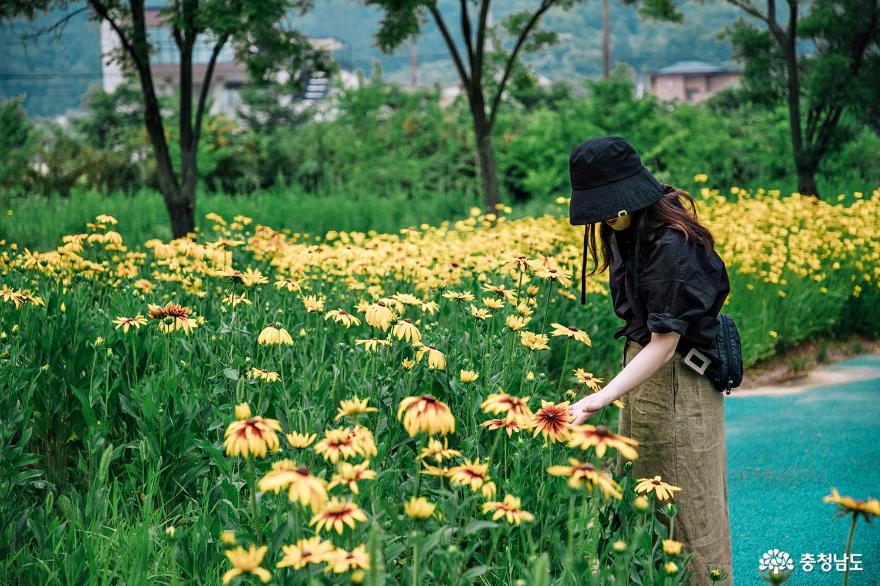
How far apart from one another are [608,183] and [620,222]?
0.13 metres

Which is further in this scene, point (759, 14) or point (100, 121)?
point (100, 121)

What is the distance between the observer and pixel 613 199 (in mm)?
2420

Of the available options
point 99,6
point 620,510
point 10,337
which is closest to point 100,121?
point 99,6

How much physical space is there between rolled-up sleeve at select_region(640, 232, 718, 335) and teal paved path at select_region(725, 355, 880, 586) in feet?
4.02

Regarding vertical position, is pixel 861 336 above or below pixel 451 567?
below

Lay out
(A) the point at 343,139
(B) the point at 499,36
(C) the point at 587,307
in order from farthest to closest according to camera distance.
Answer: (A) the point at 343,139
(B) the point at 499,36
(C) the point at 587,307

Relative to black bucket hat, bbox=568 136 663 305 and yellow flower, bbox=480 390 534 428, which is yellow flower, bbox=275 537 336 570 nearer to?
yellow flower, bbox=480 390 534 428

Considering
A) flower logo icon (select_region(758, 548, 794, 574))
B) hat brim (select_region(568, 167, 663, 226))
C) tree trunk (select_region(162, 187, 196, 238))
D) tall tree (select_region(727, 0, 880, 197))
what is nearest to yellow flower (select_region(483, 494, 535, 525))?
hat brim (select_region(568, 167, 663, 226))

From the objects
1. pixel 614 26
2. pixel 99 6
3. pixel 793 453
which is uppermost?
pixel 614 26

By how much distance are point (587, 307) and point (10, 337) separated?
10.5 ft

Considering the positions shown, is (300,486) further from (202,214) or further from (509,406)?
(202,214)

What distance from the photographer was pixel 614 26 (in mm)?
78000

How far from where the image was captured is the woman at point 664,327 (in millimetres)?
2406

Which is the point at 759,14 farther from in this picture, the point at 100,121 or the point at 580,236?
the point at 100,121
